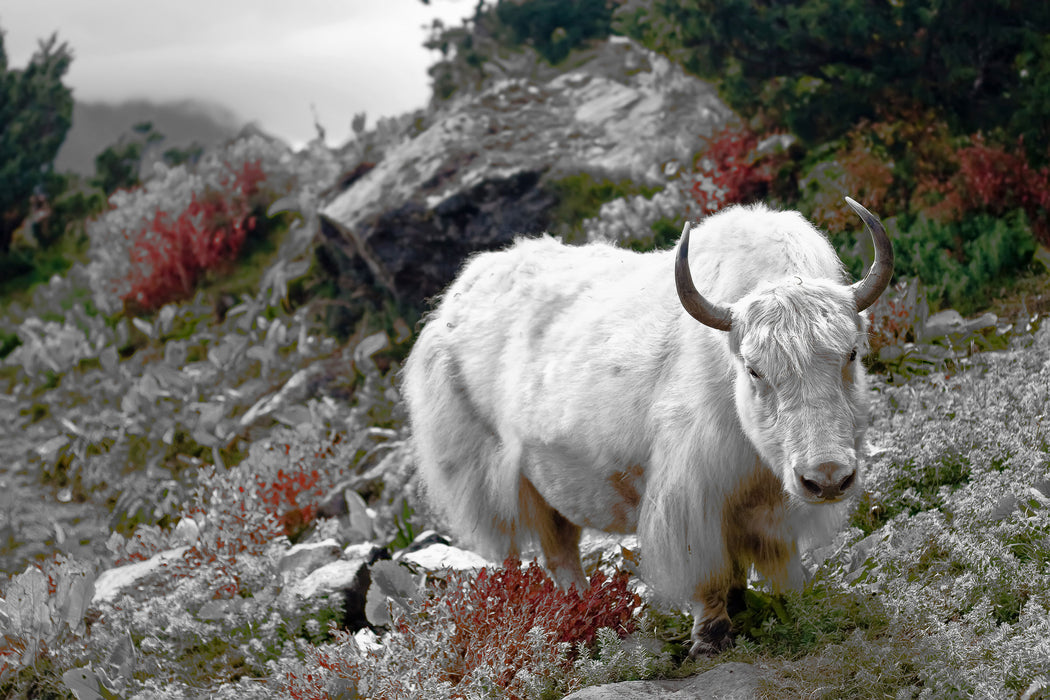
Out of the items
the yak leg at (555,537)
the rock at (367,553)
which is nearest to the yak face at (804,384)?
the yak leg at (555,537)

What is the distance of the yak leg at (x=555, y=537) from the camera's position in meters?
4.45

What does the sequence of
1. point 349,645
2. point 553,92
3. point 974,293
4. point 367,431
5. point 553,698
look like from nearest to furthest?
point 553,698 → point 349,645 → point 974,293 → point 367,431 → point 553,92

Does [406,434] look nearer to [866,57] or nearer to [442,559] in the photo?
[442,559]

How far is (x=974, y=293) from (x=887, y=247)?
3.51 metres

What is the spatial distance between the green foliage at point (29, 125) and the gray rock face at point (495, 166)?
8.86 meters

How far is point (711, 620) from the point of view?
11.8 ft

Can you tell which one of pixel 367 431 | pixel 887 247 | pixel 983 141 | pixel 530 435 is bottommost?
pixel 367 431

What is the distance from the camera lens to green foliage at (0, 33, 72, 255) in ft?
52.4

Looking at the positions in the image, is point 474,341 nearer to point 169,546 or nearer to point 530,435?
point 530,435

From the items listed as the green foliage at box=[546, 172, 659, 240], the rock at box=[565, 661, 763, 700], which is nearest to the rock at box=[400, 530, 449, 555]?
the rock at box=[565, 661, 763, 700]

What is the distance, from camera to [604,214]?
845 centimetres

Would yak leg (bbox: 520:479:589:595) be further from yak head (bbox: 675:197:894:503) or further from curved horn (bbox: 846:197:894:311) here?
curved horn (bbox: 846:197:894:311)

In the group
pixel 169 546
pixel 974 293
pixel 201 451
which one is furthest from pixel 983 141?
pixel 201 451

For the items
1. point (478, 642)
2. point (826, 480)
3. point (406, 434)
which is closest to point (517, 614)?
point (478, 642)
